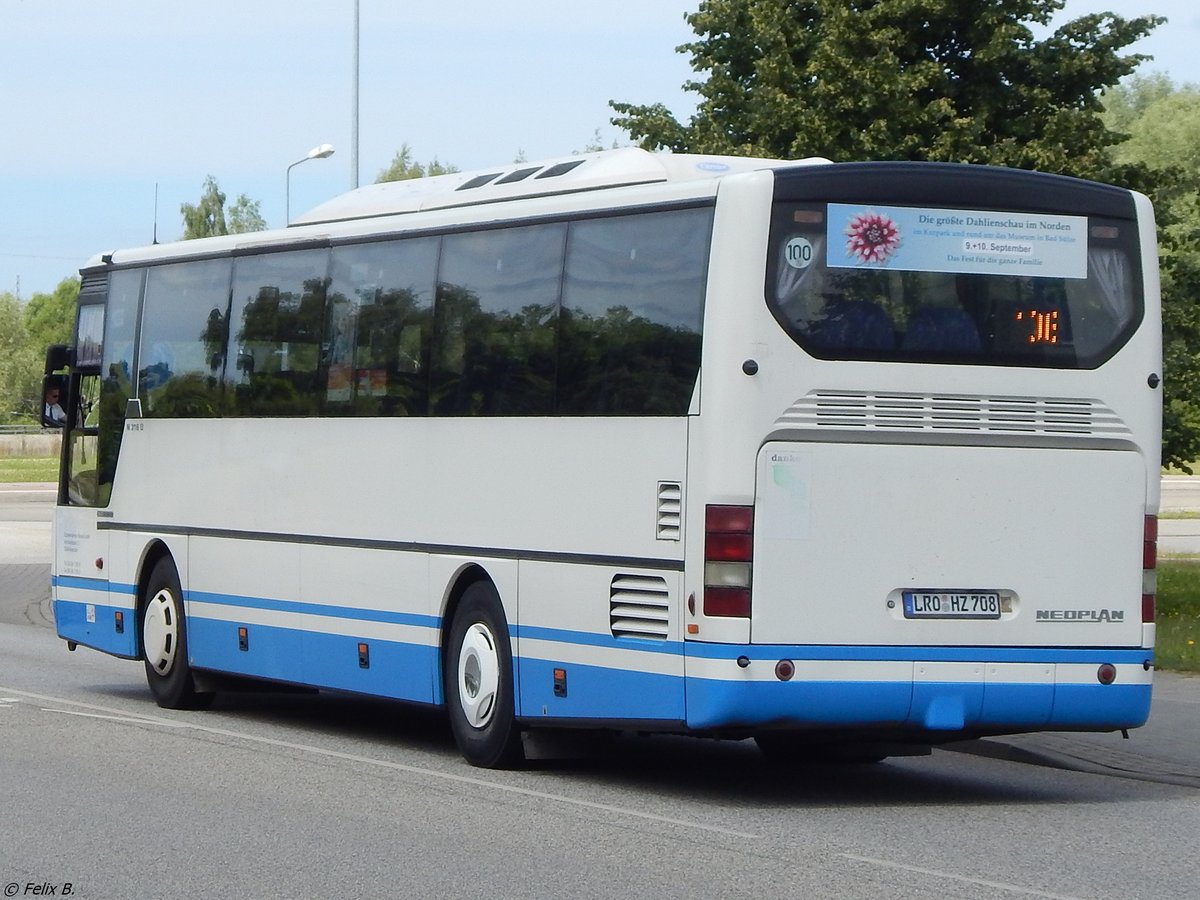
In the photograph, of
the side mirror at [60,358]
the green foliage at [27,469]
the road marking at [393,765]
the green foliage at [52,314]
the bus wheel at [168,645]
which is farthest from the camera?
the green foliage at [52,314]

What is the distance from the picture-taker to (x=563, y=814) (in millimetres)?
10914

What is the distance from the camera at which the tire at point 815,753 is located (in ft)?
44.3

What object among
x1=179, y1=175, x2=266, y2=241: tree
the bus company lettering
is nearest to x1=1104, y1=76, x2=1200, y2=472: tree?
the bus company lettering

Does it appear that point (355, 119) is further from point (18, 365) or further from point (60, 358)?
point (18, 365)

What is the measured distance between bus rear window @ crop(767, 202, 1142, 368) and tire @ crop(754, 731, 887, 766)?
9.34ft

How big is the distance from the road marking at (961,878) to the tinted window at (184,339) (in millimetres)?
8019

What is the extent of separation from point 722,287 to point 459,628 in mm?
3186

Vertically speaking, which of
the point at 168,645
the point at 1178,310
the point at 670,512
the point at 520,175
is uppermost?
the point at 1178,310

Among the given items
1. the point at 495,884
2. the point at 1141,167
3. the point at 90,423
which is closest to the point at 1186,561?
the point at 1141,167

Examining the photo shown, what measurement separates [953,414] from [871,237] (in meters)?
0.99

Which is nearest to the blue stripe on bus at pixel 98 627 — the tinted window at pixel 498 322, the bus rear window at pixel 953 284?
the tinted window at pixel 498 322

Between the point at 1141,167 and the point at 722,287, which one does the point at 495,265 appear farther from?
the point at 1141,167

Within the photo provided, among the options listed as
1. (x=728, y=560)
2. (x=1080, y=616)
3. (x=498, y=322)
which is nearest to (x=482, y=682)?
(x=498, y=322)

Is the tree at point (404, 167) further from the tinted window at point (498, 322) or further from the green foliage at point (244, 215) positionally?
the tinted window at point (498, 322)
